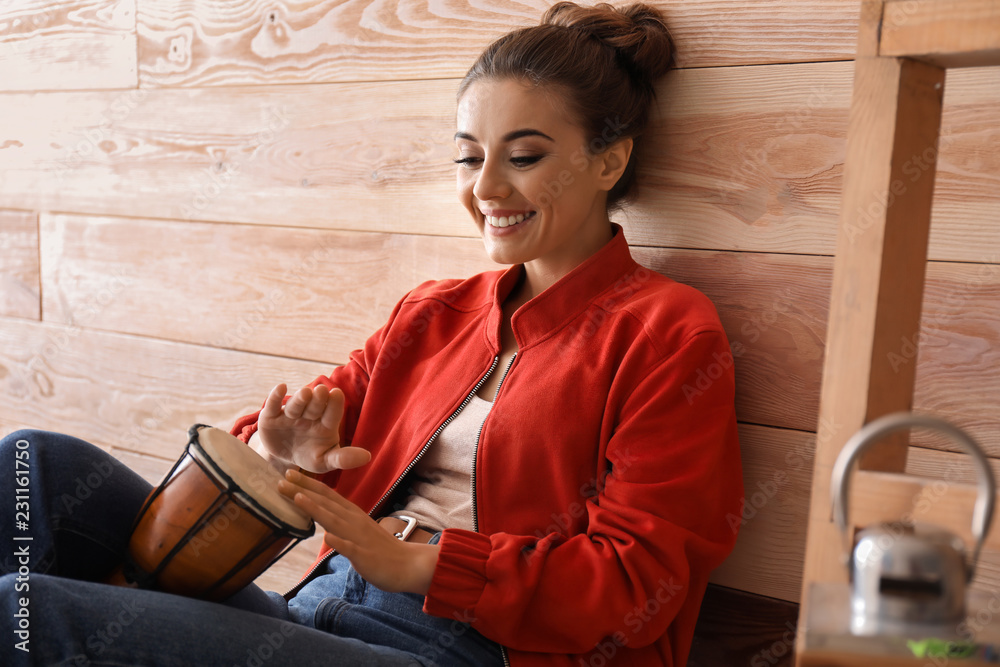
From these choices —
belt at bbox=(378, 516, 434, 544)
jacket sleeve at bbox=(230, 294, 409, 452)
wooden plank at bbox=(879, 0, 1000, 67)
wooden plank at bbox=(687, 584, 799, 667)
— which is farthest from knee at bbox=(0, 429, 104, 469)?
wooden plank at bbox=(879, 0, 1000, 67)

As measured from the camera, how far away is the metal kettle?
557mm

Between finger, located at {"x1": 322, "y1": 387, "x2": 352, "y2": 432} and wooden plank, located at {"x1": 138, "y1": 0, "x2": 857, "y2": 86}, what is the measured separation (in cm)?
56

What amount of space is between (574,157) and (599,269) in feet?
0.48

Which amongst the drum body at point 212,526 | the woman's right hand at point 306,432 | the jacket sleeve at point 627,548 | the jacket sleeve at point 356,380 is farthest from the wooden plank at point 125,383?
the jacket sleeve at point 627,548

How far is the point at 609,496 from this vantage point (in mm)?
1006

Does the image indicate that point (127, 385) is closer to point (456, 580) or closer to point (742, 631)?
point (456, 580)

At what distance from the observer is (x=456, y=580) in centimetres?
96

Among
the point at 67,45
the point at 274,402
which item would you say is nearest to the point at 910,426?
the point at 274,402

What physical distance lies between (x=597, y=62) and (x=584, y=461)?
500 millimetres

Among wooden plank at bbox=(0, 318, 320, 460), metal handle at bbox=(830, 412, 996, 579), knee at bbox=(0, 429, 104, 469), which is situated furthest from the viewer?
wooden plank at bbox=(0, 318, 320, 460)

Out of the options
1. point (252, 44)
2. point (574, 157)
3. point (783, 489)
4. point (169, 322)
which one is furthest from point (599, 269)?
point (169, 322)

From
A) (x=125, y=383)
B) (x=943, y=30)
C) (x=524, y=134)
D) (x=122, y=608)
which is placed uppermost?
(x=943, y=30)

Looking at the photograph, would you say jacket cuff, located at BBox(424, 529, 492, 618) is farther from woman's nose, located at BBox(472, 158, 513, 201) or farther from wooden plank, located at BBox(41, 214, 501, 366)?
wooden plank, located at BBox(41, 214, 501, 366)

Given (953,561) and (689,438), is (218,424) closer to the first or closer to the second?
(689,438)
